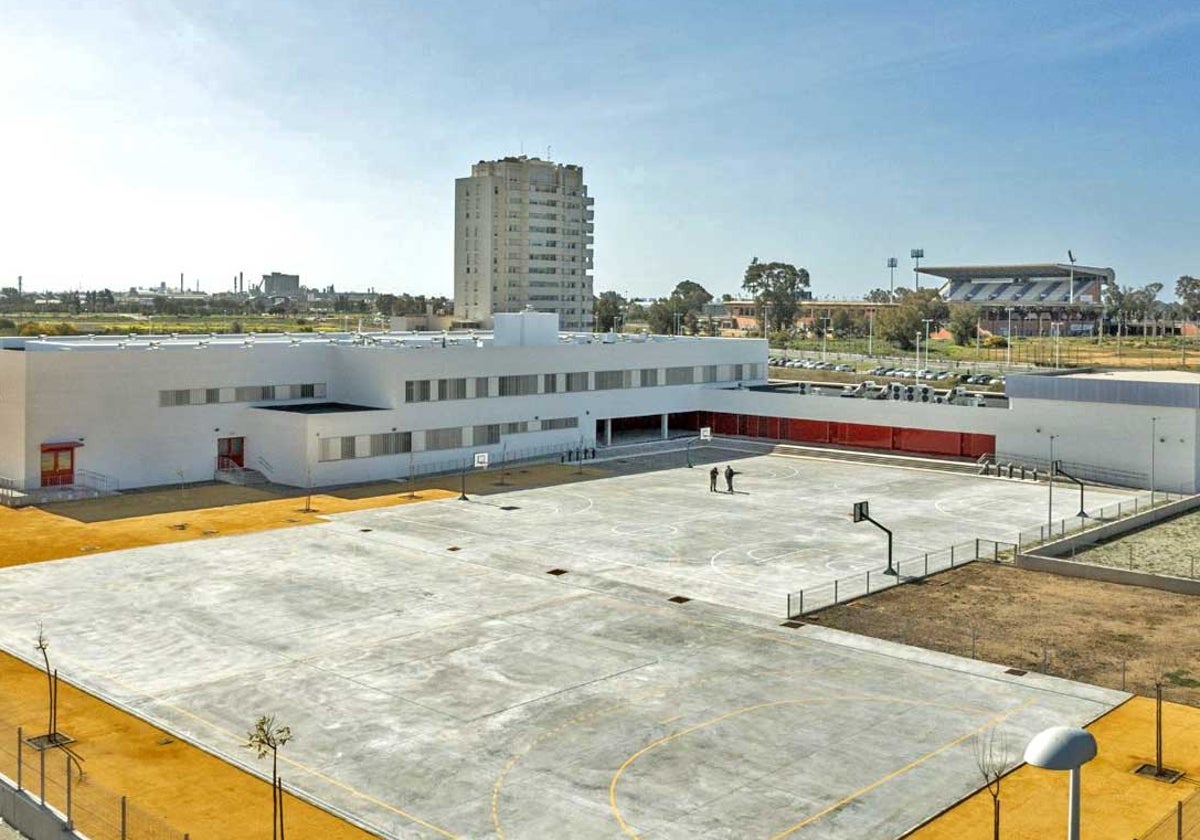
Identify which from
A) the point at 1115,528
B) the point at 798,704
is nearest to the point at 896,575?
the point at 1115,528

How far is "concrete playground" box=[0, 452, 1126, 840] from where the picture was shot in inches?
904

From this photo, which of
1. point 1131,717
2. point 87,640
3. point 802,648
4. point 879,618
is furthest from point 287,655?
point 1131,717

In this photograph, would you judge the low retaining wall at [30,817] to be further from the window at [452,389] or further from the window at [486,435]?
the window at [486,435]

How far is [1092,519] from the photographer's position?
52469 mm

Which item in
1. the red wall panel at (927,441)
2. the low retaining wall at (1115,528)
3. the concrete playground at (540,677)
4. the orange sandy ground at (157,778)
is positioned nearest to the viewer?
the orange sandy ground at (157,778)

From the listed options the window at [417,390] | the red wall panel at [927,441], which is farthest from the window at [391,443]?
the red wall panel at [927,441]

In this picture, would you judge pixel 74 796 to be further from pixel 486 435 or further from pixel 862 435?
pixel 862 435

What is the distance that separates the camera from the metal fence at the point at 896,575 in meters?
37.9

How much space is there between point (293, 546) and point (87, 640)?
44.3 feet

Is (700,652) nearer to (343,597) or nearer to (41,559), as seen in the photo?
(343,597)

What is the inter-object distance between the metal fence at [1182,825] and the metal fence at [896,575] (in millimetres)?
15249

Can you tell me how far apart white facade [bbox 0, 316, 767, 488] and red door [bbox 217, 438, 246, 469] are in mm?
239

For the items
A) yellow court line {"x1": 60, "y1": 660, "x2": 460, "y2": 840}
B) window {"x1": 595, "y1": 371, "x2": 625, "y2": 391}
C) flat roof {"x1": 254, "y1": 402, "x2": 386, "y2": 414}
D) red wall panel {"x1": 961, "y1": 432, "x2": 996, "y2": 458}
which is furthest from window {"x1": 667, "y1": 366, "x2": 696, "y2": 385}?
yellow court line {"x1": 60, "y1": 660, "x2": 460, "y2": 840}

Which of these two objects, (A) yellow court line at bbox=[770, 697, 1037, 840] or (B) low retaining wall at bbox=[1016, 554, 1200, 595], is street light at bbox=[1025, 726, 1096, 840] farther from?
(B) low retaining wall at bbox=[1016, 554, 1200, 595]
